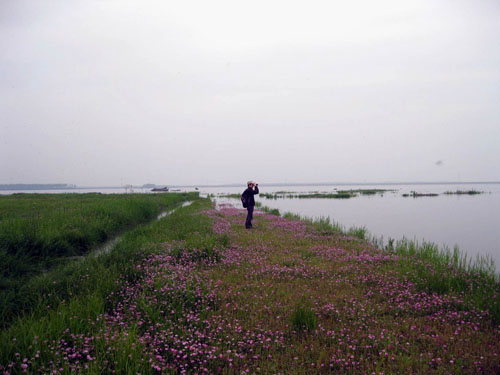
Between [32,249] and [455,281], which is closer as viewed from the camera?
[455,281]

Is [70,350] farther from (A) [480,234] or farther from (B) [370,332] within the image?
(A) [480,234]

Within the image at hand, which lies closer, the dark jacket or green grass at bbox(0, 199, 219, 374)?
green grass at bbox(0, 199, 219, 374)

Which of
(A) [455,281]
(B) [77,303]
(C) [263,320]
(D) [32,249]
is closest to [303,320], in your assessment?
(C) [263,320]

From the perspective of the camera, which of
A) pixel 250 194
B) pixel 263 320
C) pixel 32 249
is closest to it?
pixel 263 320

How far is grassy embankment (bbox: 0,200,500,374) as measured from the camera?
406 centimetres

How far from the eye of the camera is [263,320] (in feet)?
17.6

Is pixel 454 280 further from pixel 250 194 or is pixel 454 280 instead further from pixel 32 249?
pixel 32 249

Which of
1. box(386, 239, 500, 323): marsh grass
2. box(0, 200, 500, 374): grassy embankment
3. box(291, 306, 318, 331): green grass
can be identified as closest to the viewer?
box(0, 200, 500, 374): grassy embankment

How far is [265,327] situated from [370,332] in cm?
185

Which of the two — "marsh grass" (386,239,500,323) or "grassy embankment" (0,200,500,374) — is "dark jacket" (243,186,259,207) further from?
"marsh grass" (386,239,500,323)

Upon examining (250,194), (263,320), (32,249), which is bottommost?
(263,320)

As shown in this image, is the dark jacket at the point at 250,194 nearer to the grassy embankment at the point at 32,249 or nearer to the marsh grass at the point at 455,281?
the grassy embankment at the point at 32,249

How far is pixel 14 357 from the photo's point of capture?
397 cm

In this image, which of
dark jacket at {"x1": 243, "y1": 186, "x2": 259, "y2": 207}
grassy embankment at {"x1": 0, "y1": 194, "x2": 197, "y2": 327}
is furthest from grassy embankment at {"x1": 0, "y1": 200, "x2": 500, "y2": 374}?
dark jacket at {"x1": 243, "y1": 186, "x2": 259, "y2": 207}
